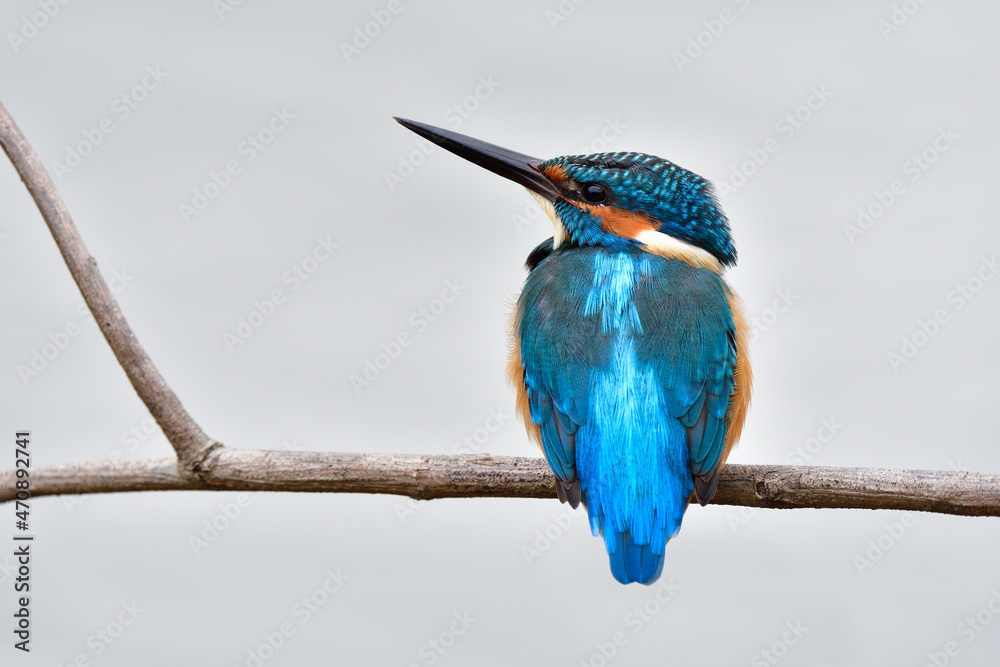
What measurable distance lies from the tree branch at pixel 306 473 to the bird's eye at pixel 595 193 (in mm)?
558

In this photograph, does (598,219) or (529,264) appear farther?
(529,264)

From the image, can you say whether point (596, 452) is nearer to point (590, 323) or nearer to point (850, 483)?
point (590, 323)

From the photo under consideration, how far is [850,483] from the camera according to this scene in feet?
5.52

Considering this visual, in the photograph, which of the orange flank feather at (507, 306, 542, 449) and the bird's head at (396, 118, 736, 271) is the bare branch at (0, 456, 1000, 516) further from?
the bird's head at (396, 118, 736, 271)

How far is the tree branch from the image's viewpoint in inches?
66.0

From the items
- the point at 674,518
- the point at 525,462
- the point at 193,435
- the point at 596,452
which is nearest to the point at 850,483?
the point at 674,518

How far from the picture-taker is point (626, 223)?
1.93m

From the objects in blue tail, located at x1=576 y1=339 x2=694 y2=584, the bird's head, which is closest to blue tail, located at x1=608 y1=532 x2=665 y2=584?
blue tail, located at x1=576 y1=339 x2=694 y2=584

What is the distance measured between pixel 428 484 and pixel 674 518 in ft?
1.48

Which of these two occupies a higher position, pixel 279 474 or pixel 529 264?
pixel 529 264

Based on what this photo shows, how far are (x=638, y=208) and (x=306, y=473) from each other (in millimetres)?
833

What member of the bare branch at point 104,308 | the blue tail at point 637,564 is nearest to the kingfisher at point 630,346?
the blue tail at point 637,564

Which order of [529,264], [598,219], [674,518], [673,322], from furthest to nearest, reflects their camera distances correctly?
[529,264] → [598,219] → [673,322] → [674,518]

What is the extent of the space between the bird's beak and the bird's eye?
12 centimetres
